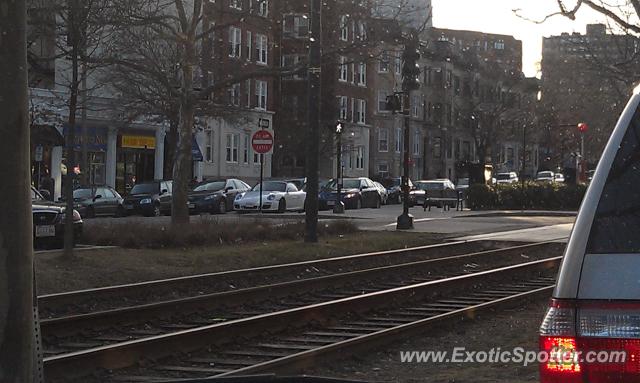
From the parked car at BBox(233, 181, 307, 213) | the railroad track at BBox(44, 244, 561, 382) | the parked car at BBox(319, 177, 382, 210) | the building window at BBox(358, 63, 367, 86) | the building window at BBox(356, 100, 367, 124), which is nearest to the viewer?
the railroad track at BBox(44, 244, 561, 382)

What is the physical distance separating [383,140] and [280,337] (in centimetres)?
6649

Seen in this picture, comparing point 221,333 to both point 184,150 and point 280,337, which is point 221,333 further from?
point 184,150

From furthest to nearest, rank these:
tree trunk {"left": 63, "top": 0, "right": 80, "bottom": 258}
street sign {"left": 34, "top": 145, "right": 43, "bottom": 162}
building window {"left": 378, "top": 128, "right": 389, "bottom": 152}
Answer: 1. building window {"left": 378, "top": 128, "right": 389, "bottom": 152}
2. street sign {"left": 34, "top": 145, "right": 43, "bottom": 162}
3. tree trunk {"left": 63, "top": 0, "right": 80, "bottom": 258}

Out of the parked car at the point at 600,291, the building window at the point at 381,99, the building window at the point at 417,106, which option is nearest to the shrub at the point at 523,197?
the building window at the point at 381,99

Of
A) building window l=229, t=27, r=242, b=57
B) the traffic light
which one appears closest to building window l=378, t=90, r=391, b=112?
building window l=229, t=27, r=242, b=57

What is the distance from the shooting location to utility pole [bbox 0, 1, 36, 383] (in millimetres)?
4258

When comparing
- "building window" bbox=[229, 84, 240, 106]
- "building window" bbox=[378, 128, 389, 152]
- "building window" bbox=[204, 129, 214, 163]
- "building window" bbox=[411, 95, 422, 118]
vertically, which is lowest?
"building window" bbox=[204, 129, 214, 163]

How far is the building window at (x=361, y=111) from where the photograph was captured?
7038 centimetres

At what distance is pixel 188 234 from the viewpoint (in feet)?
63.9

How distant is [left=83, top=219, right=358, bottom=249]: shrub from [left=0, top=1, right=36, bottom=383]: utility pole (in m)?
14.3

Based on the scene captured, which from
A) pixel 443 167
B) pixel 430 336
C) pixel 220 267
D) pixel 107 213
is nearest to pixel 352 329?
pixel 430 336

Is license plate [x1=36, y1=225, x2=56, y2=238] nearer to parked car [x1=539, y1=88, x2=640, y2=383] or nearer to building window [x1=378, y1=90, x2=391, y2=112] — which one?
parked car [x1=539, y1=88, x2=640, y2=383]

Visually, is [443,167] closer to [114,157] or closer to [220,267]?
[114,157]

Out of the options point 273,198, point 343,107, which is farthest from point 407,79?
point 343,107
